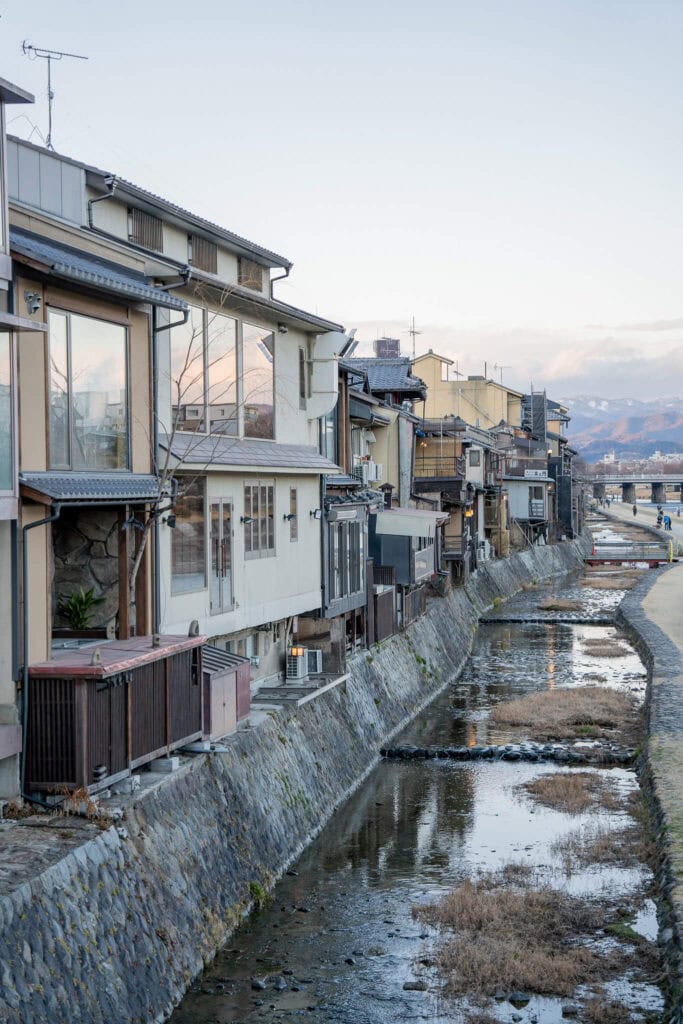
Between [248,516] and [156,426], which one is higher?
[156,426]

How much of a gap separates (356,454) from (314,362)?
562 inches

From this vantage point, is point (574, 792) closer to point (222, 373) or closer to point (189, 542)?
point (189, 542)

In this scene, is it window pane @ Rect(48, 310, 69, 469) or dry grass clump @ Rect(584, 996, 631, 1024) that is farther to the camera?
window pane @ Rect(48, 310, 69, 469)

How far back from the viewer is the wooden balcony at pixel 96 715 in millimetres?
14695

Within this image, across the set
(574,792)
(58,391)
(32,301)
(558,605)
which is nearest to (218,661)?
(58,391)

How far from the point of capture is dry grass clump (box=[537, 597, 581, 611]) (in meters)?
64.1

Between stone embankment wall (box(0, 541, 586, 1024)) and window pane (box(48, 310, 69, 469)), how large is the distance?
5.29 metres

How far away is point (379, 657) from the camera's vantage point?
109 feet

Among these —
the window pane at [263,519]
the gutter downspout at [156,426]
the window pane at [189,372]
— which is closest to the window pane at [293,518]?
the window pane at [263,519]

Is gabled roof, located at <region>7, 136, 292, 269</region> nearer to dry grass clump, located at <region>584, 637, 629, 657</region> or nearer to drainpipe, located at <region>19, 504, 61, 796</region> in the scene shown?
drainpipe, located at <region>19, 504, 61, 796</region>

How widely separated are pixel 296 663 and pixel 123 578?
9657 millimetres

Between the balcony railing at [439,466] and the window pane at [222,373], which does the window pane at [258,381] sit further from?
the balcony railing at [439,466]

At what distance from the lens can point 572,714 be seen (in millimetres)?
33750

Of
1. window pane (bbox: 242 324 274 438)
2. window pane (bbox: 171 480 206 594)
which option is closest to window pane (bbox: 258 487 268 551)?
window pane (bbox: 242 324 274 438)
